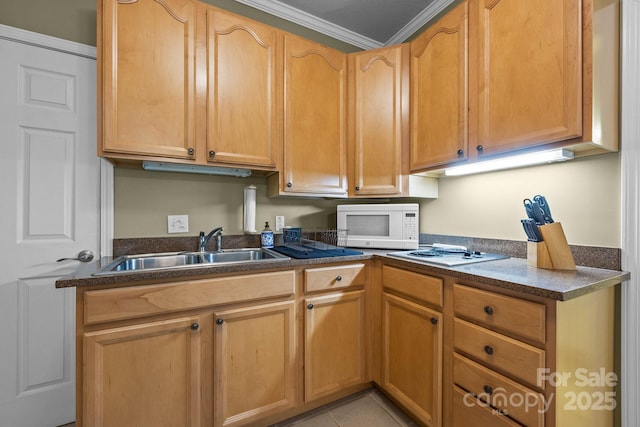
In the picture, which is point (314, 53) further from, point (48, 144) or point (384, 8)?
point (48, 144)

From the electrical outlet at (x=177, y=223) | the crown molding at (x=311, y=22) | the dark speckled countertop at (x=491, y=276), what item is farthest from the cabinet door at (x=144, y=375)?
the crown molding at (x=311, y=22)

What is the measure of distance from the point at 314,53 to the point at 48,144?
5.46ft

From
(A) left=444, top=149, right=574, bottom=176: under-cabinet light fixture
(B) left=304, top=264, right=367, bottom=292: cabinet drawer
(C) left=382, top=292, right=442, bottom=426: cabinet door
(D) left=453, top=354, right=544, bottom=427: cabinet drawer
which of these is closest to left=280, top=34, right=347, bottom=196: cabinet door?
(B) left=304, top=264, right=367, bottom=292: cabinet drawer

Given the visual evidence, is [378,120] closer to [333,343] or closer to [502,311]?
[502,311]

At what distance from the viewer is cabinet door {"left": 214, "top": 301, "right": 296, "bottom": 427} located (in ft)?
4.31

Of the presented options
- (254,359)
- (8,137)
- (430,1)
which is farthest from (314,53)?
(254,359)

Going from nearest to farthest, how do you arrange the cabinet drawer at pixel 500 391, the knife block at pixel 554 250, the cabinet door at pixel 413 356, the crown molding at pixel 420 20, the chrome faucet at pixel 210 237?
the cabinet drawer at pixel 500 391 → the knife block at pixel 554 250 → the cabinet door at pixel 413 356 → the chrome faucet at pixel 210 237 → the crown molding at pixel 420 20

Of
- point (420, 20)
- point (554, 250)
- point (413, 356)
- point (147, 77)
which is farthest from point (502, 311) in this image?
point (420, 20)

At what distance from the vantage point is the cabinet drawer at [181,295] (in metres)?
1.11

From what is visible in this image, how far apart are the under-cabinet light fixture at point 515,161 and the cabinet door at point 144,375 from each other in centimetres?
170

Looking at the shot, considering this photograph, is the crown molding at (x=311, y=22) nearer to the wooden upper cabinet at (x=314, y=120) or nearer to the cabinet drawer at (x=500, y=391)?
the wooden upper cabinet at (x=314, y=120)

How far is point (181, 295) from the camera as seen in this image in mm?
1230

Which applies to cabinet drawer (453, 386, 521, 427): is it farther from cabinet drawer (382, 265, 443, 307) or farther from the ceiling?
the ceiling

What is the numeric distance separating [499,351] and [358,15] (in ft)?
7.88
